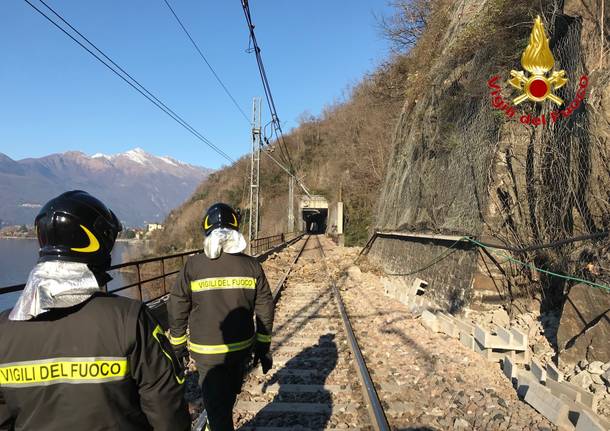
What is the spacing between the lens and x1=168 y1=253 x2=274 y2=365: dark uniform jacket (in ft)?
10.6

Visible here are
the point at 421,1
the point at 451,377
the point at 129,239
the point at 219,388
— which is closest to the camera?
the point at 219,388

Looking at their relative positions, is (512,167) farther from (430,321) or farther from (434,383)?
(434,383)

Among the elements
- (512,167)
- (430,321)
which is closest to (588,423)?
(430,321)

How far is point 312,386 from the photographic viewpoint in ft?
16.6

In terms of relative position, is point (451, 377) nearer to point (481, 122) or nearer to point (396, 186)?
point (481, 122)

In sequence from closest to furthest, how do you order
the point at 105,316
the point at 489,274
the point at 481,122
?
the point at 105,316, the point at 489,274, the point at 481,122

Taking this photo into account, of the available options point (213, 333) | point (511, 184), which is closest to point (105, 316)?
point (213, 333)

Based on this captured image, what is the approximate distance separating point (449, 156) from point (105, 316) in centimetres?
1134

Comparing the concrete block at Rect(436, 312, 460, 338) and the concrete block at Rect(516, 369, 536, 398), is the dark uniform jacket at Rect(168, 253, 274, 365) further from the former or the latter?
the concrete block at Rect(436, 312, 460, 338)

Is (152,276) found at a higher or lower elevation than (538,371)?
lower

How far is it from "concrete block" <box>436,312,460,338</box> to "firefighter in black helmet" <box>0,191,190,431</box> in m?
6.27

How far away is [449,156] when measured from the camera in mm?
11609

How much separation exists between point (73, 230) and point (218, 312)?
5.78ft

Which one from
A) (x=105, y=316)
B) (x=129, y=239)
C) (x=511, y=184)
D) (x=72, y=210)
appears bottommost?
(x=129, y=239)
